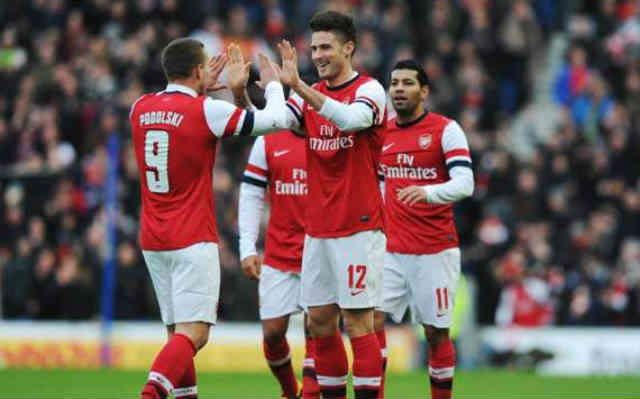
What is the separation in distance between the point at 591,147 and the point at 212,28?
6.67m

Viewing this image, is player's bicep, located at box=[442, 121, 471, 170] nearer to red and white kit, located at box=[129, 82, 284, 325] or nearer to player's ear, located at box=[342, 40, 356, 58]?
player's ear, located at box=[342, 40, 356, 58]

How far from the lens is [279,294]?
41.4ft

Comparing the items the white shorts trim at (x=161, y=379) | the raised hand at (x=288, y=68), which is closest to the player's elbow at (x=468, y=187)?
the raised hand at (x=288, y=68)

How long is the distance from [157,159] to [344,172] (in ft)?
4.34

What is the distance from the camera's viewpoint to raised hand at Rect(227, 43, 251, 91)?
1063 cm

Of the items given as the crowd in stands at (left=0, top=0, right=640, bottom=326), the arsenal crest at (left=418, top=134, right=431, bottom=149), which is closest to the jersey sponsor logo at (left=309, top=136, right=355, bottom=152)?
the arsenal crest at (left=418, top=134, right=431, bottom=149)

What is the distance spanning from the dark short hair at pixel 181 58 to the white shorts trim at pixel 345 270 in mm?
1489

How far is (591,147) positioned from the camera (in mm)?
22203

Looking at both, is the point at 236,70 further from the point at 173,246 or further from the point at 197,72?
the point at 173,246

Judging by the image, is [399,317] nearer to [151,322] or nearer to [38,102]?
[151,322]

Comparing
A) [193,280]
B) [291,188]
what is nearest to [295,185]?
[291,188]

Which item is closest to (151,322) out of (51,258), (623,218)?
(51,258)

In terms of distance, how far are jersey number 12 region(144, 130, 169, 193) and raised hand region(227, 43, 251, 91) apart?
645mm

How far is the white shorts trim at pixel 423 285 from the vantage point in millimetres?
12102
